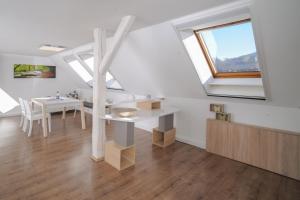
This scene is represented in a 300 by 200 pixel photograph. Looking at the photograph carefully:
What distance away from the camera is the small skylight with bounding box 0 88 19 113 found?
5.56 meters

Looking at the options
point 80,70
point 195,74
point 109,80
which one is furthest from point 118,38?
point 80,70

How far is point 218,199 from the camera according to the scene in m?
1.98

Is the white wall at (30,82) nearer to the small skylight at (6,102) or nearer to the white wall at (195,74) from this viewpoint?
the small skylight at (6,102)

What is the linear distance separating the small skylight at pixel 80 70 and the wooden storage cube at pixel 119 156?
4030mm

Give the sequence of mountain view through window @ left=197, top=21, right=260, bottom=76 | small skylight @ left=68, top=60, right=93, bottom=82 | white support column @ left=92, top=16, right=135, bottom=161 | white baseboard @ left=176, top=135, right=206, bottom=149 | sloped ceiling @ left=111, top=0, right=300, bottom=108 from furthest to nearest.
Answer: small skylight @ left=68, top=60, right=93, bottom=82, white baseboard @ left=176, top=135, right=206, bottom=149, white support column @ left=92, top=16, right=135, bottom=161, mountain view through window @ left=197, top=21, right=260, bottom=76, sloped ceiling @ left=111, top=0, right=300, bottom=108

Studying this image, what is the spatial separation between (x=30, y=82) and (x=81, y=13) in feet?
16.5

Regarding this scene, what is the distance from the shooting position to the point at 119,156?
2547 mm

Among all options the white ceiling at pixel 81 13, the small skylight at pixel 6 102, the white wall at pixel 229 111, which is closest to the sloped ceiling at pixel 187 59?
the white wall at pixel 229 111

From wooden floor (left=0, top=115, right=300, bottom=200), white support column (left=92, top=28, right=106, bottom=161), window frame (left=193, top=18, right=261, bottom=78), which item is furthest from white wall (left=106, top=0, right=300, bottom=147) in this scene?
wooden floor (left=0, top=115, right=300, bottom=200)

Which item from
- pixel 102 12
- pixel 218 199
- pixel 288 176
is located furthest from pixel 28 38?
pixel 288 176

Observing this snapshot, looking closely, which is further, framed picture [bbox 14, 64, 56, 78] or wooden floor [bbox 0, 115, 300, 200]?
framed picture [bbox 14, 64, 56, 78]

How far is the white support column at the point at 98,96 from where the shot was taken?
109 inches

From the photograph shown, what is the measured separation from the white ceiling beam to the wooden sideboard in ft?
6.73

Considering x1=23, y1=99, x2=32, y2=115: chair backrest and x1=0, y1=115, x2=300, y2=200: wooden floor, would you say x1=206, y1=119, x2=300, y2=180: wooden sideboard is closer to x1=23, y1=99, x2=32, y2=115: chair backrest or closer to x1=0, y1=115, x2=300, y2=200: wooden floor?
x1=0, y1=115, x2=300, y2=200: wooden floor
